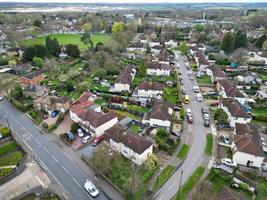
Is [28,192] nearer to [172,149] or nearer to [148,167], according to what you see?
[148,167]

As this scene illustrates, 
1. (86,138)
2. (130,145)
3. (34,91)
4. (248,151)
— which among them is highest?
(130,145)

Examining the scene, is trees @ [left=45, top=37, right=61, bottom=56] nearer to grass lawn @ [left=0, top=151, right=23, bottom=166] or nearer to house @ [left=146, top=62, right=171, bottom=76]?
house @ [left=146, top=62, right=171, bottom=76]

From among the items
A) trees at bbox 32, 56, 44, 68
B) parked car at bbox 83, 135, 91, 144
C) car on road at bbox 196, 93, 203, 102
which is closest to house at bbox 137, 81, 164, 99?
car on road at bbox 196, 93, 203, 102

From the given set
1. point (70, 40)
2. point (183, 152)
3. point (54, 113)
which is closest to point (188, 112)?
point (183, 152)

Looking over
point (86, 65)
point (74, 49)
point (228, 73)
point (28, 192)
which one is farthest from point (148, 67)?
point (28, 192)

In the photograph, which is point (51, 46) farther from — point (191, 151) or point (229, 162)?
point (229, 162)

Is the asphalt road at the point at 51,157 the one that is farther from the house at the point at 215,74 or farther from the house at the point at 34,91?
the house at the point at 215,74
